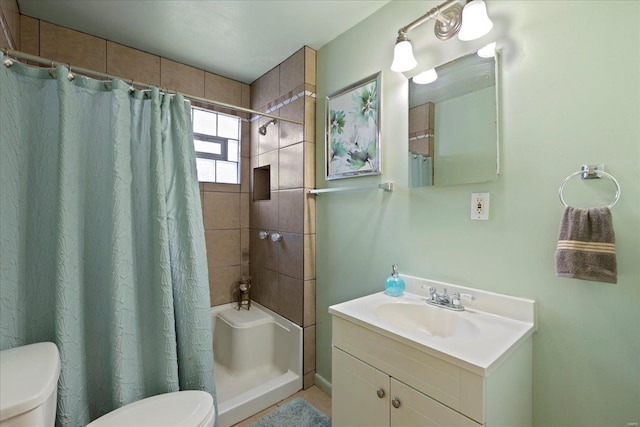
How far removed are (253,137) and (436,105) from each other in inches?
67.4

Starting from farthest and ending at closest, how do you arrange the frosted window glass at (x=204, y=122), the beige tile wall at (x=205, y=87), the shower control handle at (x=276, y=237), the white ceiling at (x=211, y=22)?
1. the frosted window glass at (x=204, y=122)
2. the shower control handle at (x=276, y=237)
3. the beige tile wall at (x=205, y=87)
4. the white ceiling at (x=211, y=22)

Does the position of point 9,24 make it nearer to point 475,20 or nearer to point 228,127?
point 228,127

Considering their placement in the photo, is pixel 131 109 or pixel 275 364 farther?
pixel 275 364

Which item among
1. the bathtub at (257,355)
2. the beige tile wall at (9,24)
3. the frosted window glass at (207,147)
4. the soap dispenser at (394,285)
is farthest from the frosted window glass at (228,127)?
the soap dispenser at (394,285)

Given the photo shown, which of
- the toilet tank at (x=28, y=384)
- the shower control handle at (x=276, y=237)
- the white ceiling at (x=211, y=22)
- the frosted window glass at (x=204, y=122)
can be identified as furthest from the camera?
the frosted window glass at (x=204, y=122)

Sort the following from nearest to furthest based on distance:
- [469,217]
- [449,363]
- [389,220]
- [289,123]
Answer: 1. [449,363]
2. [469,217]
3. [389,220]
4. [289,123]

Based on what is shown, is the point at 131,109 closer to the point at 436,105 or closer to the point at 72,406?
the point at 72,406

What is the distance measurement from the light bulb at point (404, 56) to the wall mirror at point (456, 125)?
0.38 ft

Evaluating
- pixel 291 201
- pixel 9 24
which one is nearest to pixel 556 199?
pixel 291 201

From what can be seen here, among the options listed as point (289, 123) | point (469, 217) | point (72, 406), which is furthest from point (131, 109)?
point (469, 217)

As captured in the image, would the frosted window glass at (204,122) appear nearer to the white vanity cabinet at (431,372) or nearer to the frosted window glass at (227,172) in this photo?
the frosted window glass at (227,172)

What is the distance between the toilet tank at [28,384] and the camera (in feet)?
2.62

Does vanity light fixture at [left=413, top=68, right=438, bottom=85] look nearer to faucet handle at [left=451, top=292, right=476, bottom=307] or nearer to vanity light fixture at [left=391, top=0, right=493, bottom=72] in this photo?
vanity light fixture at [left=391, top=0, right=493, bottom=72]

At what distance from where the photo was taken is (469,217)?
1.29 m
